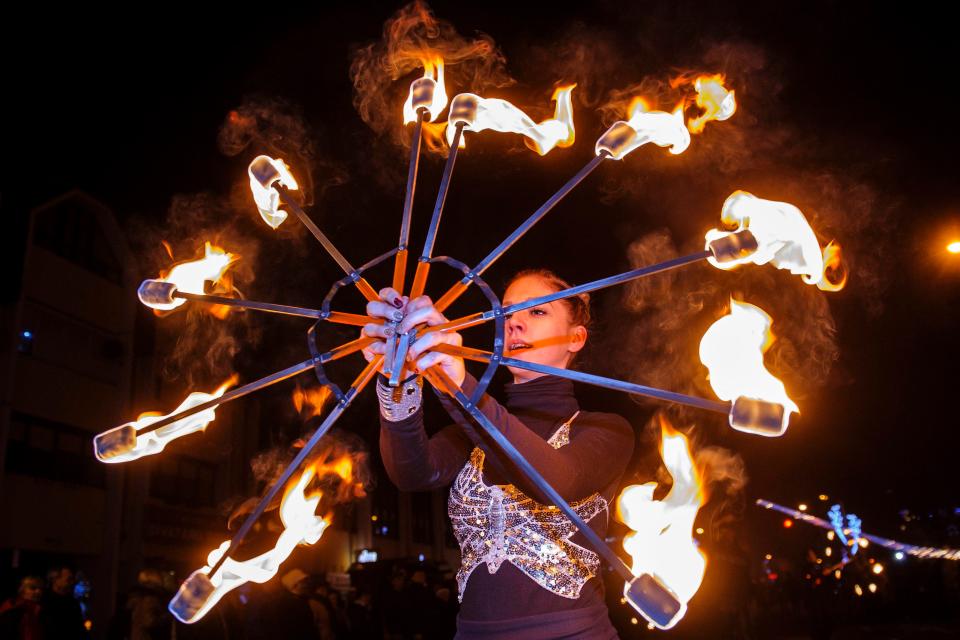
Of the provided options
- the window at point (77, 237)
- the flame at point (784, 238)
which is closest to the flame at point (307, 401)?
the flame at point (784, 238)

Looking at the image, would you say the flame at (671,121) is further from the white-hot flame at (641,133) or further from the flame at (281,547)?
the flame at (281,547)

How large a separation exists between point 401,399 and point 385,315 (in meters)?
0.53

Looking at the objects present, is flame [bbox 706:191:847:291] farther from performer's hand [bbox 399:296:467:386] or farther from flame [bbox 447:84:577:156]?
performer's hand [bbox 399:296:467:386]

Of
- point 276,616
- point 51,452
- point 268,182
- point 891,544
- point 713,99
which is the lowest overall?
point 276,616

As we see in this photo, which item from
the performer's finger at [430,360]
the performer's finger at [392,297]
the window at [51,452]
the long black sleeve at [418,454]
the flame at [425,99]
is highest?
the window at [51,452]

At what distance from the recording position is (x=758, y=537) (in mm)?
35406

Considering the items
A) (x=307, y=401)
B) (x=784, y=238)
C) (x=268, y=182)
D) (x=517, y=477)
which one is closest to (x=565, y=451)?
(x=517, y=477)

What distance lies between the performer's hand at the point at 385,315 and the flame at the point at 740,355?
4.30 feet

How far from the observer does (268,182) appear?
3723 mm

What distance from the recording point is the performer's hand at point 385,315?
8.84ft

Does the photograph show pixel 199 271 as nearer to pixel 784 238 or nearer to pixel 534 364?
pixel 534 364

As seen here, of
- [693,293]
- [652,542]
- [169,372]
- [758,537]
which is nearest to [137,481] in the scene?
[169,372]

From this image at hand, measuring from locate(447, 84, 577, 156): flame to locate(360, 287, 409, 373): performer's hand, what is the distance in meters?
0.99

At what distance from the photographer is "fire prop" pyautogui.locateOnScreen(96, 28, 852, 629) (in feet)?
8.73
